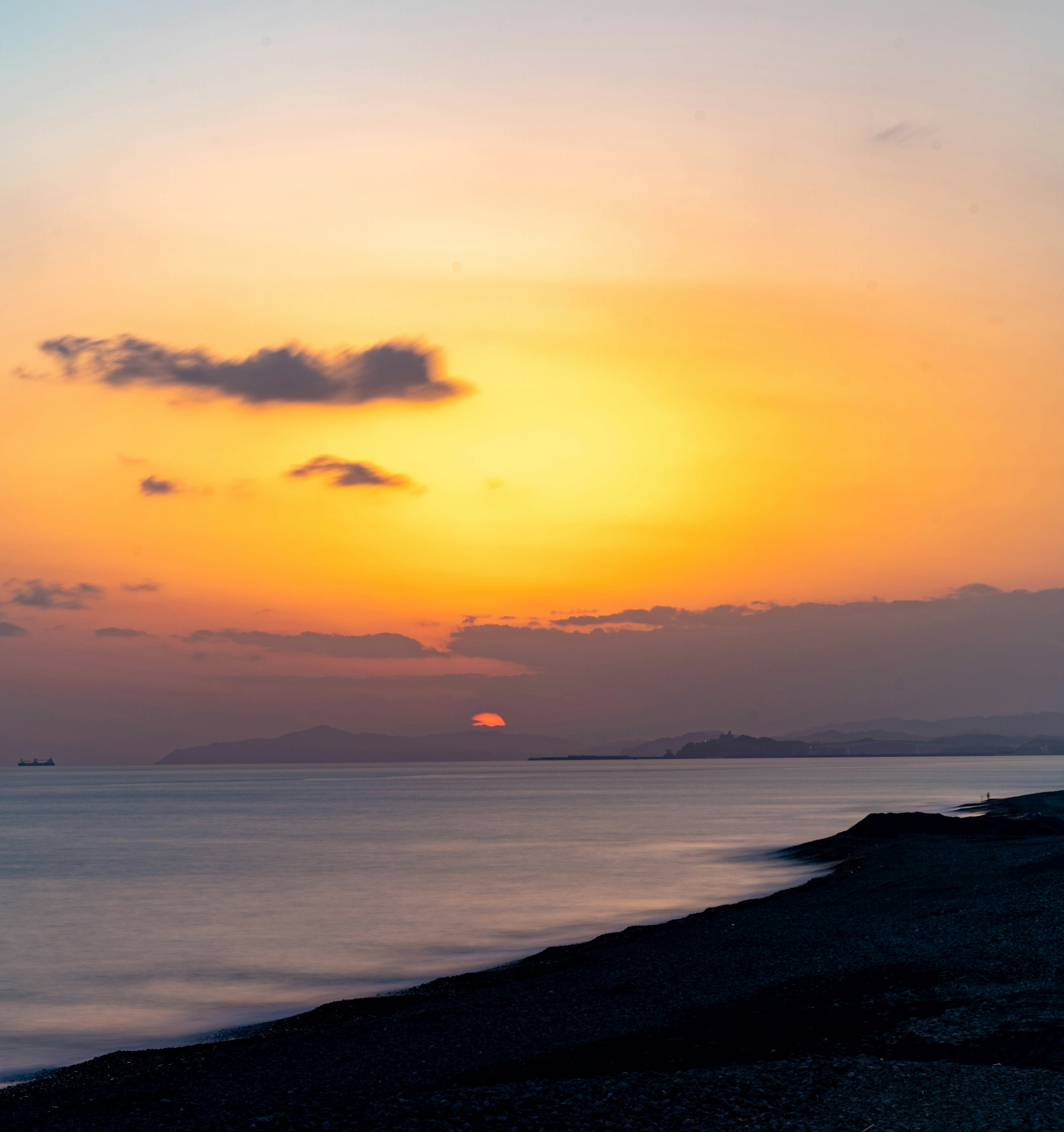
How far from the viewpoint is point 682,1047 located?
57.4 feet

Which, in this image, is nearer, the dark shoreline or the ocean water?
the dark shoreline

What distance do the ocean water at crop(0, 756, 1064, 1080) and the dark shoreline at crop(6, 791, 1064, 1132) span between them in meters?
4.27

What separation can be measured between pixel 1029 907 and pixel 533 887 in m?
30.5

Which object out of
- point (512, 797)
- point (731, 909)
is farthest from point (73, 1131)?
point (512, 797)

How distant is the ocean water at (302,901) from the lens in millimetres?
30125

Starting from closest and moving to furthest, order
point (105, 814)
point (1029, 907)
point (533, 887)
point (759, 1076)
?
point (759, 1076), point (1029, 907), point (533, 887), point (105, 814)

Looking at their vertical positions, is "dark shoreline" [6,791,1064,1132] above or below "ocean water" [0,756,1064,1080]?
above

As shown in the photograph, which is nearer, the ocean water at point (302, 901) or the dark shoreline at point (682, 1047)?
the dark shoreline at point (682, 1047)

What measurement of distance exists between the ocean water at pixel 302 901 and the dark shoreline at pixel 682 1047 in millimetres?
4268

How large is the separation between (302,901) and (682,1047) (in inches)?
1495

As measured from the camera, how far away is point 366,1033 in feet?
71.6

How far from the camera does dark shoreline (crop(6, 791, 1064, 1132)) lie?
44.6 ft

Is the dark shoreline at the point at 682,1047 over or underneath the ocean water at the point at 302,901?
over

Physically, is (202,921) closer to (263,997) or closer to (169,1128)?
(263,997)
